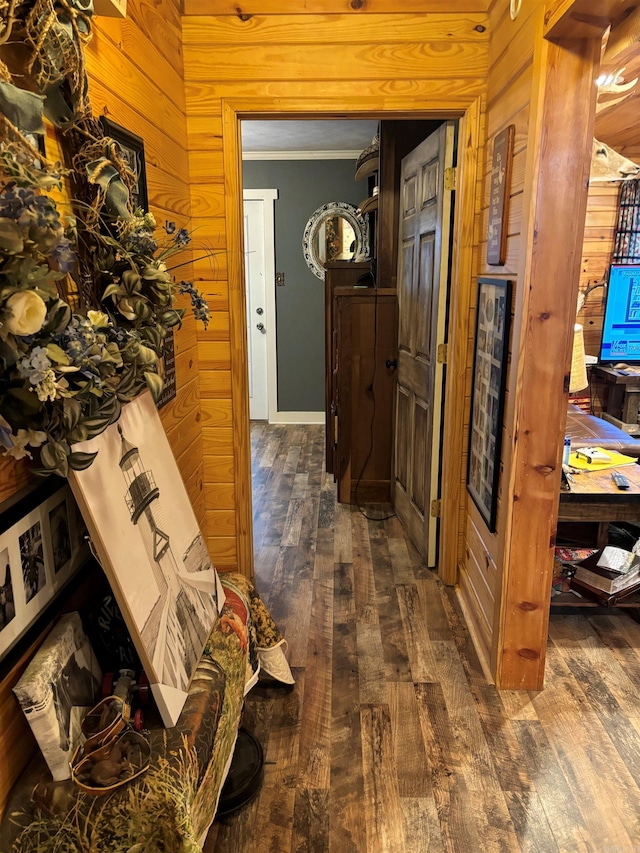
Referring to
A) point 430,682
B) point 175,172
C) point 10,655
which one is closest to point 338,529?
point 430,682

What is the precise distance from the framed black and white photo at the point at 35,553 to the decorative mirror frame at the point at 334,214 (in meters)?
4.48

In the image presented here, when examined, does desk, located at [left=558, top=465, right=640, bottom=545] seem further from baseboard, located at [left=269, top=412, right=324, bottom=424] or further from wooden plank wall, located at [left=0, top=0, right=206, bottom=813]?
baseboard, located at [left=269, top=412, right=324, bottom=424]

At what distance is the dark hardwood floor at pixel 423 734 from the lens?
1641 millimetres

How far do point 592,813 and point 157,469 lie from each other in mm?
1543

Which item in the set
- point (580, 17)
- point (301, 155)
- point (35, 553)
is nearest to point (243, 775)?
point (35, 553)

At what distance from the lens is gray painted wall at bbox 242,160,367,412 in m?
5.36

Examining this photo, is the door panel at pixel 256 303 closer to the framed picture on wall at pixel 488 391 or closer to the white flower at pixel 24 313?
the framed picture on wall at pixel 488 391

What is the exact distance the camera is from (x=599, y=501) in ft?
7.78

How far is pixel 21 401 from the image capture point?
101 cm

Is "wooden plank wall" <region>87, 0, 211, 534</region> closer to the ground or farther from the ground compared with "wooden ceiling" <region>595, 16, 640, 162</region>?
closer to the ground

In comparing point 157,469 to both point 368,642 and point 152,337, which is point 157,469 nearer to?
point 152,337

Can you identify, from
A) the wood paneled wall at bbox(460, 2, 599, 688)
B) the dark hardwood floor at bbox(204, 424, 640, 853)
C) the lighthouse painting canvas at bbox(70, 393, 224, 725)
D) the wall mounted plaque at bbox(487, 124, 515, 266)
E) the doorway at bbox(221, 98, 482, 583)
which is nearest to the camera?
the lighthouse painting canvas at bbox(70, 393, 224, 725)

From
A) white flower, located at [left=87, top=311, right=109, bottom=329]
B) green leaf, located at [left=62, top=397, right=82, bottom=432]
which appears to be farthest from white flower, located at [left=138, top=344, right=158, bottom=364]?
green leaf, located at [left=62, top=397, right=82, bottom=432]

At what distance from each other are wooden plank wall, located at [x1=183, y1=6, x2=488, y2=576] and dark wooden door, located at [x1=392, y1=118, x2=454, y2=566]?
270 mm
